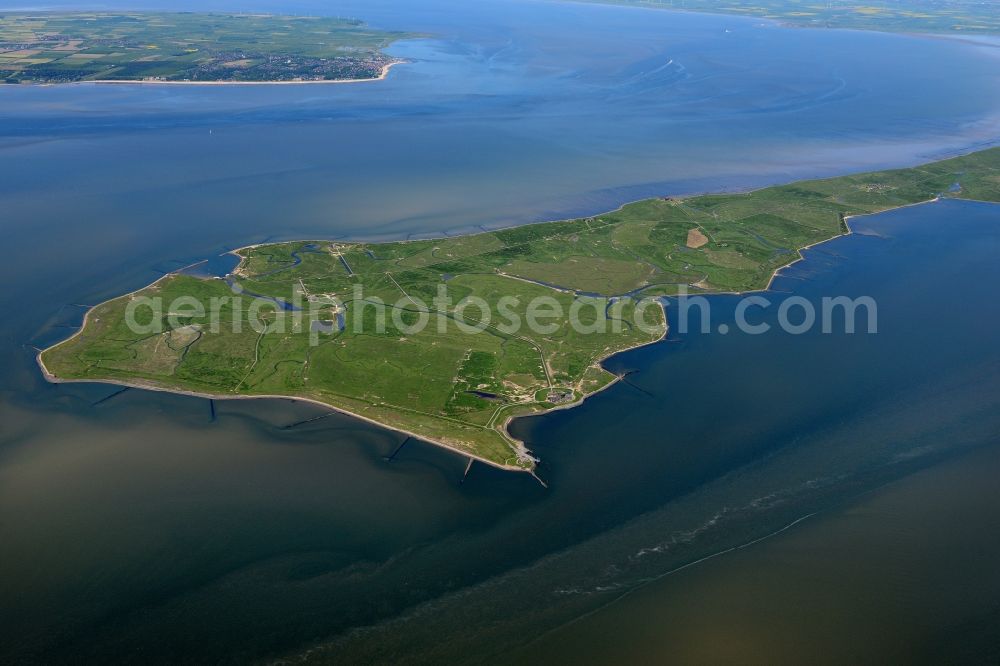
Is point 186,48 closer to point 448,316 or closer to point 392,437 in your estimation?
point 448,316

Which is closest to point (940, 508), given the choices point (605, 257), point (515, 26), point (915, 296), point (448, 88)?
point (915, 296)

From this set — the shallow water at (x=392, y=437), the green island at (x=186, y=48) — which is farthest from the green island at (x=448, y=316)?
the green island at (x=186, y=48)

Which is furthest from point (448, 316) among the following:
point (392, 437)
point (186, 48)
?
point (186, 48)

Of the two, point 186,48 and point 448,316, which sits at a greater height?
point 186,48

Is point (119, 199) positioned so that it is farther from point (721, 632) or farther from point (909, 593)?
point (909, 593)

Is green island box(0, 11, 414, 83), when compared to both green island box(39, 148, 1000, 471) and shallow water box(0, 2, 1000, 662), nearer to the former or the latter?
shallow water box(0, 2, 1000, 662)
